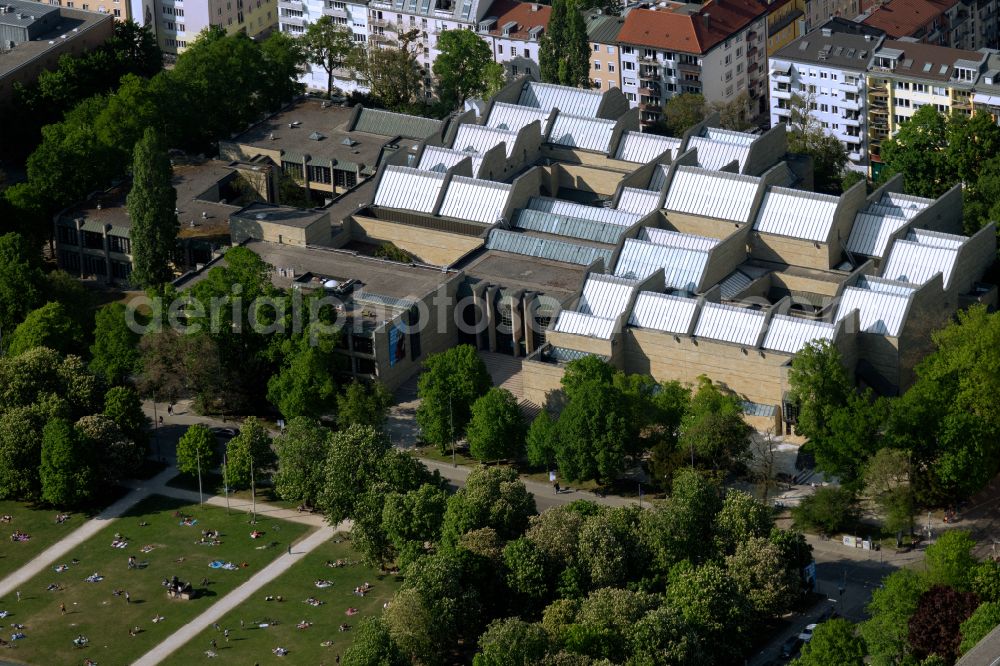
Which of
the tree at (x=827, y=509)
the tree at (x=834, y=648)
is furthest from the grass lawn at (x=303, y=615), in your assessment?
the tree at (x=834, y=648)

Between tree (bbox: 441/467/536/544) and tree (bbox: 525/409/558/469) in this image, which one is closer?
tree (bbox: 441/467/536/544)

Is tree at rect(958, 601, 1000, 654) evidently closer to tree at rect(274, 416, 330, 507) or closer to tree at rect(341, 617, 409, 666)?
tree at rect(341, 617, 409, 666)

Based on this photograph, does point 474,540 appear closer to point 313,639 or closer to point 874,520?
point 313,639

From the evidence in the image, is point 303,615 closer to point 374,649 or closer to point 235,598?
point 235,598

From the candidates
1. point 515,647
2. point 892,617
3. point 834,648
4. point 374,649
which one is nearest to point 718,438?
point 892,617

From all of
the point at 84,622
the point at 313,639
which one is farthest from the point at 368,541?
the point at 84,622

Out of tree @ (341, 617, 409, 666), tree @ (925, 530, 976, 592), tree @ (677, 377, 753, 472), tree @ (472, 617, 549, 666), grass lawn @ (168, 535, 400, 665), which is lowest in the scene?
grass lawn @ (168, 535, 400, 665)

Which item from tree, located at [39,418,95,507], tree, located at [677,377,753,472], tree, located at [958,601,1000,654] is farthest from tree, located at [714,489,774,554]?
tree, located at [39,418,95,507]
